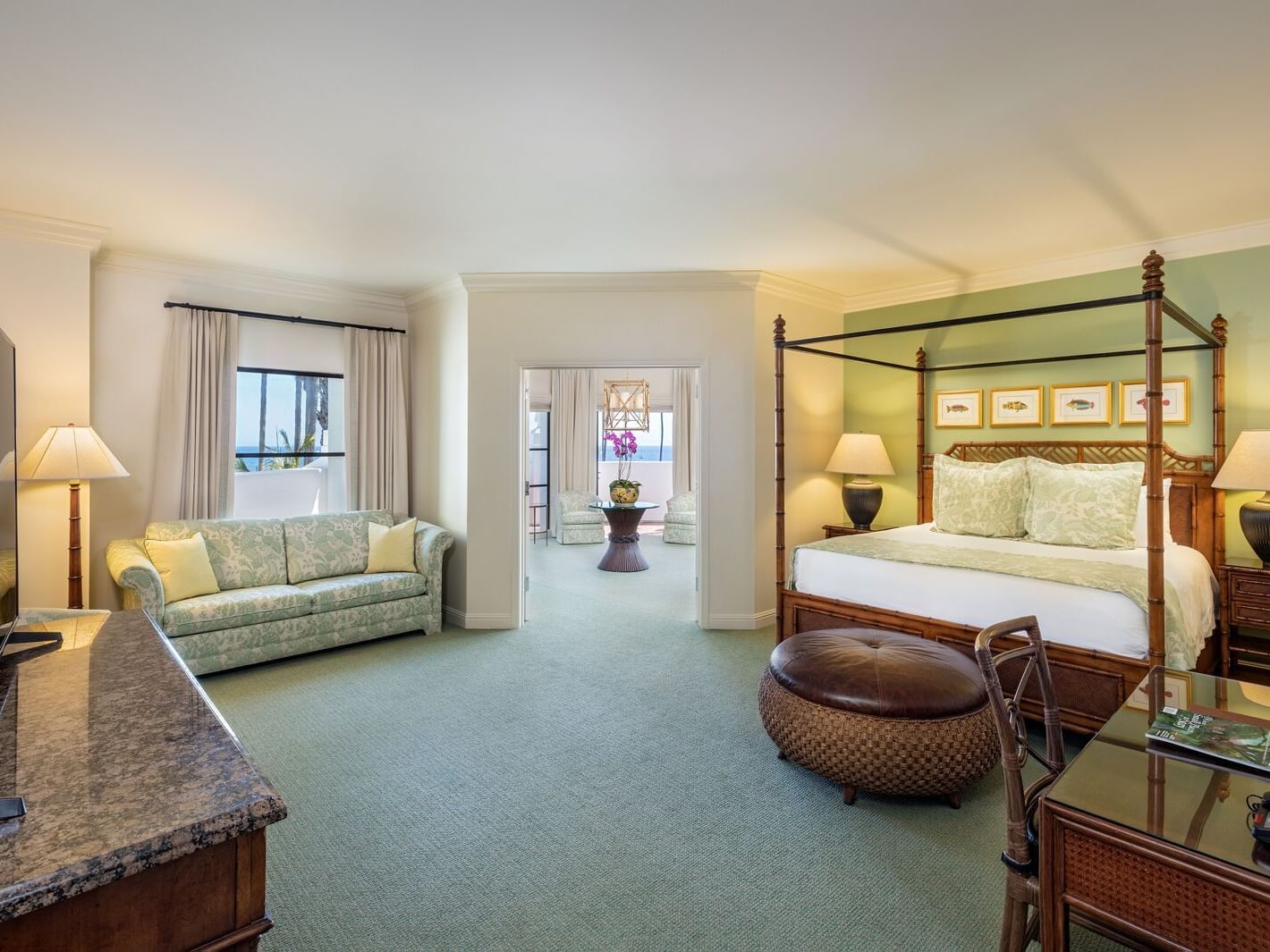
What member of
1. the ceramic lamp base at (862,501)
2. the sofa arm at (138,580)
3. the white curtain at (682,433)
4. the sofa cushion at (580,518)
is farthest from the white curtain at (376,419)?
the white curtain at (682,433)

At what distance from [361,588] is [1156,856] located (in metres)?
4.35

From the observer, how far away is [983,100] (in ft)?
8.00

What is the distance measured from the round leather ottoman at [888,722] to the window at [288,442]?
4150 millimetres

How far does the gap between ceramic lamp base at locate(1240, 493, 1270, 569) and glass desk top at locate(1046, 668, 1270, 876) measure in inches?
91.6

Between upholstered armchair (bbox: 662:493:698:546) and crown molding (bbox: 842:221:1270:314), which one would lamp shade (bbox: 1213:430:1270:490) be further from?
upholstered armchair (bbox: 662:493:698:546)

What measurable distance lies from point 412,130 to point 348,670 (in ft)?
10.2

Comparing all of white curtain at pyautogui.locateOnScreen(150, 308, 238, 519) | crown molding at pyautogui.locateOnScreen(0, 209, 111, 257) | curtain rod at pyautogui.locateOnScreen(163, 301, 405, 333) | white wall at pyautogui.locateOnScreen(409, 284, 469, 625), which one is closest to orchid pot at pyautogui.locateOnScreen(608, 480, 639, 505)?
white wall at pyautogui.locateOnScreen(409, 284, 469, 625)

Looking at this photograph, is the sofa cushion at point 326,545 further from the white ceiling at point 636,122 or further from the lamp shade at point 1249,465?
the lamp shade at point 1249,465

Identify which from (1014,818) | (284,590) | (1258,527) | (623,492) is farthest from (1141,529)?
(284,590)

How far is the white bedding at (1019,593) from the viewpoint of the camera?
272cm

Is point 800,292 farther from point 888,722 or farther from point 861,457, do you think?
point 888,722

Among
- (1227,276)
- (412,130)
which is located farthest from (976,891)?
(1227,276)

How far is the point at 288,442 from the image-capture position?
5.08 m

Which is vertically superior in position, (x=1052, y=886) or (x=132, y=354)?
(x=132, y=354)
